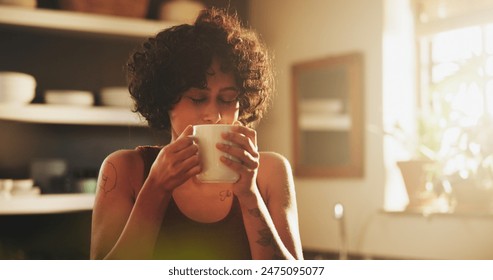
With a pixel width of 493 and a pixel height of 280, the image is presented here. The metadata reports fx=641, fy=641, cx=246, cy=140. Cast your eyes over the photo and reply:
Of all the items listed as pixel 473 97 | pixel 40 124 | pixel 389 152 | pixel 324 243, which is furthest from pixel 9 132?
pixel 473 97

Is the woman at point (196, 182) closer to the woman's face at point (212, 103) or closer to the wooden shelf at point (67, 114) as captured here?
the woman's face at point (212, 103)

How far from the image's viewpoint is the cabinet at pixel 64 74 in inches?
67.5

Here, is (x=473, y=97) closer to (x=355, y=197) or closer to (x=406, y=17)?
(x=406, y=17)

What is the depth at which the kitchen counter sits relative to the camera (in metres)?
1.69

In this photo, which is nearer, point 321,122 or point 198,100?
point 198,100

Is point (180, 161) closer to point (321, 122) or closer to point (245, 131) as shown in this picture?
point (245, 131)

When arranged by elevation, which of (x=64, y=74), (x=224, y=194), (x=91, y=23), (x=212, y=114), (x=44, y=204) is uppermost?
(x=91, y=23)

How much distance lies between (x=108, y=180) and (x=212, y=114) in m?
0.15

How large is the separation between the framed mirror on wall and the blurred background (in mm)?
18

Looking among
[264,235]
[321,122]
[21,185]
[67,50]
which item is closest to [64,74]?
[67,50]

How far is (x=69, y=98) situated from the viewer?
1776 millimetres

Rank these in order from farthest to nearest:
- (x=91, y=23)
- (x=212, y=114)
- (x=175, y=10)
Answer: (x=91, y=23) < (x=175, y=10) < (x=212, y=114)

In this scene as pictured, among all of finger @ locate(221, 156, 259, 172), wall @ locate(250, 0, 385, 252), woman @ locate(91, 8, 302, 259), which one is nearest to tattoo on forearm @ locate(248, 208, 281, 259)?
woman @ locate(91, 8, 302, 259)

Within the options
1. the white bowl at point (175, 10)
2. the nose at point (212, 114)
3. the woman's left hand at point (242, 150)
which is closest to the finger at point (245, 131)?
the woman's left hand at point (242, 150)
